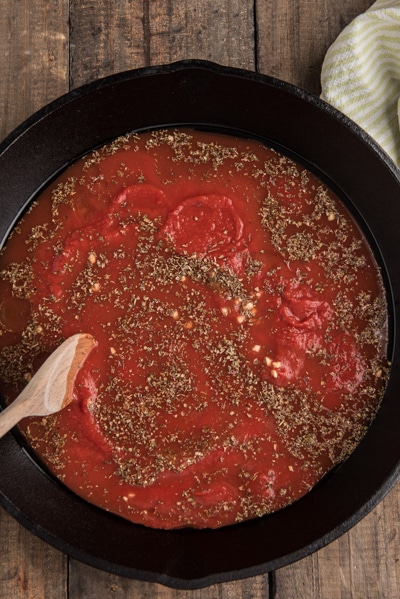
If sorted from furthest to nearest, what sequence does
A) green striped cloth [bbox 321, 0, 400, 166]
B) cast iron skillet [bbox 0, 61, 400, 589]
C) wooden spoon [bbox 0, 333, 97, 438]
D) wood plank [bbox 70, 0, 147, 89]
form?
1. wood plank [bbox 70, 0, 147, 89]
2. green striped cloth [bbox 321, 0, 400, 166]
3. cast iron skillet [bbox 0, 61, 400, 589]
4. wooden spoon [bbox 0, 333, 97, 438]

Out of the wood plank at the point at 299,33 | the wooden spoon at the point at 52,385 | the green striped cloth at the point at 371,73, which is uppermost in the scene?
the wood plank at the point at 299,33

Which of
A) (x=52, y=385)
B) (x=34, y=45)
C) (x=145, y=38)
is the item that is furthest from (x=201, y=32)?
(x=52, y=385)

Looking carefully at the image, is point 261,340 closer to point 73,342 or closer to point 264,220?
point 264,220

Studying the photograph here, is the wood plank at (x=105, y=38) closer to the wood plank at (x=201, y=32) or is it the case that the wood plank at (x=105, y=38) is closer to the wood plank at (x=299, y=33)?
the wood plank at (x=201, y=32)

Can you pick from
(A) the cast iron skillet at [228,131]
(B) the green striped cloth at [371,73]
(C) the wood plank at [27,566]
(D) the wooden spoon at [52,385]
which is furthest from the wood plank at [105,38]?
(C) the wood plank at [27,566]

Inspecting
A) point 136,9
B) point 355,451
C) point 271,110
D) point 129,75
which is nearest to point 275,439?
point 355,451

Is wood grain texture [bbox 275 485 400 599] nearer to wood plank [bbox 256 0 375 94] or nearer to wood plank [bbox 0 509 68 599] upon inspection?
wood plank [bbox 0 509 68 599]

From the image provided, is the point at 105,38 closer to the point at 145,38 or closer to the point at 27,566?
the point at 145,38

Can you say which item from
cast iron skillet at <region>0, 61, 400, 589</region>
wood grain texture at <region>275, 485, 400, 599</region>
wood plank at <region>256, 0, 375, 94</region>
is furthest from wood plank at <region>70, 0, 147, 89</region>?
wood grain texture at <region>275, 485, 400, 599</region>
